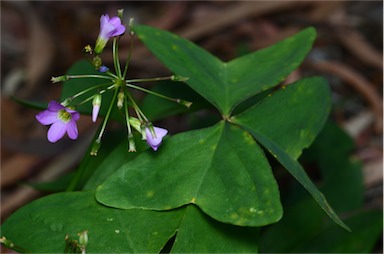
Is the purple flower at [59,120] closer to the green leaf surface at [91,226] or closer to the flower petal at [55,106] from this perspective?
the flower petal at [55,106]

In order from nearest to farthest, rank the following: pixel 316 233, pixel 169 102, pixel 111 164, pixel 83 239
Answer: pixel 83 239 < pixel 111 164 < pixel 169 102 < pixel 316 233

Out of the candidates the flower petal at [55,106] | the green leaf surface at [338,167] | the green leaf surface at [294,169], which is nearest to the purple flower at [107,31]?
the flower petal at [55,106]

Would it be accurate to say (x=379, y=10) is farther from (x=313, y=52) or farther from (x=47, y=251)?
(x=47, y=251)

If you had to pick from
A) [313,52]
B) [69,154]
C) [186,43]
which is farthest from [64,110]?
[313,52]

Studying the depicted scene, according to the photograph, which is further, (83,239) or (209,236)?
(209,236)

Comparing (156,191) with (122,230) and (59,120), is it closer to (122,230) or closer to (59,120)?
(122,230)

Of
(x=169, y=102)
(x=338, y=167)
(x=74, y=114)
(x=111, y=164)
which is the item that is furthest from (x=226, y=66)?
(x=338, y=167)
